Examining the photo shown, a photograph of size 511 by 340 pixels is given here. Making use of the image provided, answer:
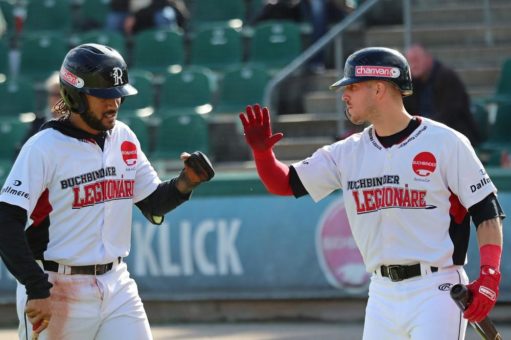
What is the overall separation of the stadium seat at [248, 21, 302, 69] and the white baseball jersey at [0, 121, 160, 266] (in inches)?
282

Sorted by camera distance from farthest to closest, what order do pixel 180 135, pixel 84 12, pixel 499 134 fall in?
pixel 84 12, pixel 180 135, pixel 499 134

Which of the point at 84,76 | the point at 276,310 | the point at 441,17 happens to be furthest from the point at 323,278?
the point at 441,17

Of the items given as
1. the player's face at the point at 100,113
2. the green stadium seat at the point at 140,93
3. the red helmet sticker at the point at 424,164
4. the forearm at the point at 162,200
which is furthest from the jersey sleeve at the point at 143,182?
the green stadium seat at the point at 140,93

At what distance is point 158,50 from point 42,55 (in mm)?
1497

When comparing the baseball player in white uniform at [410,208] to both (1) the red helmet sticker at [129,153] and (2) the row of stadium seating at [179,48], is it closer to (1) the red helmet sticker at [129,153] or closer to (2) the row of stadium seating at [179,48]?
(1) the red helmet sticker at [129,153]

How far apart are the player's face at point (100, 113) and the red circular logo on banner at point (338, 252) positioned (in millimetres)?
3694

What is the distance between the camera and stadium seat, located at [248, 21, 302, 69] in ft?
39.8

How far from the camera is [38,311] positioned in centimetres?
470

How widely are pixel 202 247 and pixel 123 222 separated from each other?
3641 millimetres

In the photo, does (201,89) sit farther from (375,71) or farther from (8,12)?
(375,71)

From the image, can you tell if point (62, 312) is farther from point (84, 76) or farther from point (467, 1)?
point (467, 1)

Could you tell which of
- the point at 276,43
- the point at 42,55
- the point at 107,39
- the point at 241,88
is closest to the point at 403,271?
the point at 241,88

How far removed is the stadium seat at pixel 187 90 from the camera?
11.8m

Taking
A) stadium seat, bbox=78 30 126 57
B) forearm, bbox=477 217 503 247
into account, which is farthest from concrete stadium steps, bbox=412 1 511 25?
forearm, bbox=477 217 503 247
